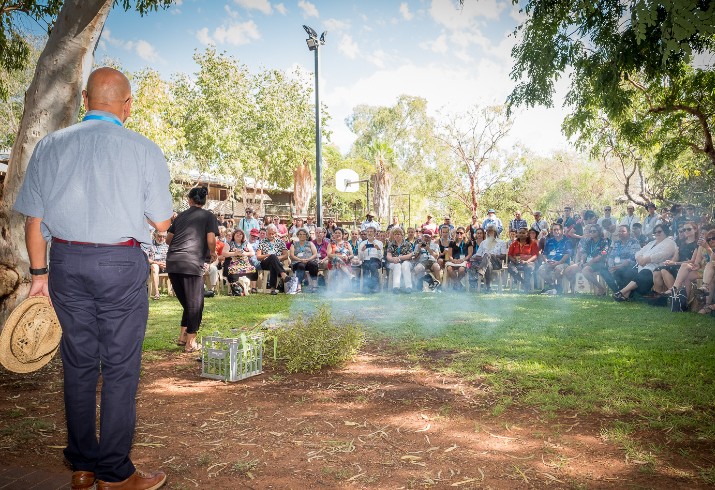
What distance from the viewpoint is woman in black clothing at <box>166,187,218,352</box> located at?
223 inches

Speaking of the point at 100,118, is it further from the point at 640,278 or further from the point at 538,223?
the point at 538,223

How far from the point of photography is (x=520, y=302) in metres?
10.4

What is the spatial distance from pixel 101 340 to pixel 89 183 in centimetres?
76

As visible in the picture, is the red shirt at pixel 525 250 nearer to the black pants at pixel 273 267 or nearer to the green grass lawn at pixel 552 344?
the green grass lawn at pixel 552 344

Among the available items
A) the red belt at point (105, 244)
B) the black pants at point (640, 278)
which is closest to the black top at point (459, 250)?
the black pants at point (640, 278)

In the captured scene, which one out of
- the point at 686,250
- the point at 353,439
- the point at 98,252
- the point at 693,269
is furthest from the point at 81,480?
the point at 686,250

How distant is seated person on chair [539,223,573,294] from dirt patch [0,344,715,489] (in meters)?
8.65

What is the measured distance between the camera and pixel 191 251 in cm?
569

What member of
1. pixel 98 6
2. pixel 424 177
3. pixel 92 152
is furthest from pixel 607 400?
pixel 424 177

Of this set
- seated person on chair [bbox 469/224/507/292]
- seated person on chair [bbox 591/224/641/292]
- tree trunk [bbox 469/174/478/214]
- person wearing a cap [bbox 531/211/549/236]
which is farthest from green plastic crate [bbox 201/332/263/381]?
tree trunk [bbox 469/174/478/214]

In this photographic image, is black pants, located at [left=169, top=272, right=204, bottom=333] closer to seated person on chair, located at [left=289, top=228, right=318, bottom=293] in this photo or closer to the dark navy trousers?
the dark navy trousers

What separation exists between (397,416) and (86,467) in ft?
6.89

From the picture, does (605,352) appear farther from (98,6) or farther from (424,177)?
(424,177)

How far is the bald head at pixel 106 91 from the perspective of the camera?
259 centimetres
